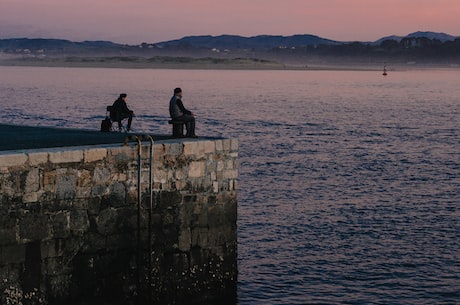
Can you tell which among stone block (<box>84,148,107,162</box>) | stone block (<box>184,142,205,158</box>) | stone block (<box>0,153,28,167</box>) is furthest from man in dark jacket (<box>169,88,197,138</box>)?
stone block (<box>0,153,28,167</box>)

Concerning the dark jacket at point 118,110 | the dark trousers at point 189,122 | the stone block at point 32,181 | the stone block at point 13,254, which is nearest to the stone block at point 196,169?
the dark trousers at point 189,122

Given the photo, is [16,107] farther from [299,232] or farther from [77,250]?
[77,250]

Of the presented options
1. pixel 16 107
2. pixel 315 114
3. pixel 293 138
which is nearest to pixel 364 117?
pixel 315 114

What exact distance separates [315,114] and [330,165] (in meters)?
36.8

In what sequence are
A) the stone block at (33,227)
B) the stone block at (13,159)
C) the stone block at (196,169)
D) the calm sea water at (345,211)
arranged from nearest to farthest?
1. the stone block at (13,159)
2. the stone block at (33,227)
3. the stone block at (196,169)
4. the calm sea water at (345,211)

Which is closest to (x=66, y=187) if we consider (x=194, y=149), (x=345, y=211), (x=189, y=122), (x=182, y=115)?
(x=194, y=149)

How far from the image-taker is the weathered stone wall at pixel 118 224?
14.3 meters

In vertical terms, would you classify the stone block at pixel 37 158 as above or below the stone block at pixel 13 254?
above

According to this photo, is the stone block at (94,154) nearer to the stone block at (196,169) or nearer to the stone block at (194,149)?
the stone block at (194,149)

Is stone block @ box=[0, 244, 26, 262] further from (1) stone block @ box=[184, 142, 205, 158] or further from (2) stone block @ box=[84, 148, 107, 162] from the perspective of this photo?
(1) stone block @ box=[184, 142, 205, 158]

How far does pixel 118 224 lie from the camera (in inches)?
615

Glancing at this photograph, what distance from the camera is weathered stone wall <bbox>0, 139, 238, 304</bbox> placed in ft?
46.9

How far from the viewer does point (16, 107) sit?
75.0 meters

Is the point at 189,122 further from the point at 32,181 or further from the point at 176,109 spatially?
the point at 32,181
